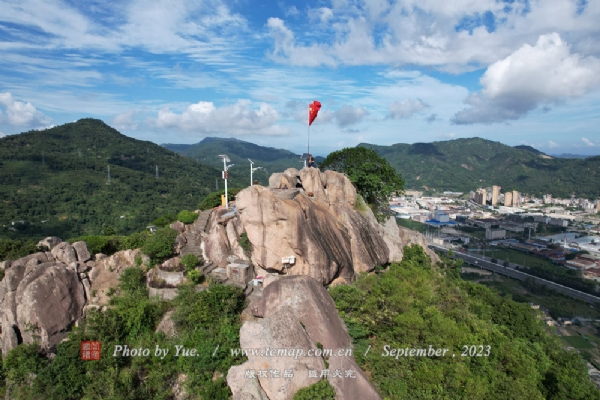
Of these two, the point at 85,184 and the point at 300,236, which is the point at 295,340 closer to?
the point at 300,236

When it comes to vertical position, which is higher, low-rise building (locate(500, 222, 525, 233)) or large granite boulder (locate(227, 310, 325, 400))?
large granite boulder (locate(227, 310, 325, 400))

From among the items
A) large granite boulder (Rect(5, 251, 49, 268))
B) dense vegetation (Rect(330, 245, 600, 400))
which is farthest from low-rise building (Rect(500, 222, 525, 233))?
large granite boulder (Rect(5, 251, 49, 268))

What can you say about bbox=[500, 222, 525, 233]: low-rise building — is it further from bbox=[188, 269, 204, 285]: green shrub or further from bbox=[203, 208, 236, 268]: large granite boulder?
bbox=[188, 269, 204, 285]: green shrub

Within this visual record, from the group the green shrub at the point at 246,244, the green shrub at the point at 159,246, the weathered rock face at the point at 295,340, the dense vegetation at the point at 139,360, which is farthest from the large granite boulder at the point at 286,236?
the green shrub at the point at 159,246

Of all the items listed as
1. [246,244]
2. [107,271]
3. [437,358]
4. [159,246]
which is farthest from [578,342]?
[107,271]

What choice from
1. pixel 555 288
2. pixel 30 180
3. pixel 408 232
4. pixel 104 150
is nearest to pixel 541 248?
pixel 555 288

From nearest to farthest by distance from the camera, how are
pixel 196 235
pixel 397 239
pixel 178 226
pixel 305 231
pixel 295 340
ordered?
pixel 295 340 → pixel 305 231 → pixel 196 235 → pixel 178 226 → pixel 397 239
